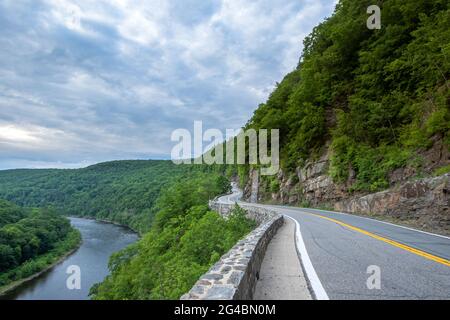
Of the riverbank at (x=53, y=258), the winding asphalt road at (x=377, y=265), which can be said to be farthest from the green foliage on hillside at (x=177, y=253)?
the riverbank at (x=53, y=258)

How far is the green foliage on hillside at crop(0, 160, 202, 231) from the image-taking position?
393 ft

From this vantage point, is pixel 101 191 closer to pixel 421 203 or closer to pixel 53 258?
pixel 53 258

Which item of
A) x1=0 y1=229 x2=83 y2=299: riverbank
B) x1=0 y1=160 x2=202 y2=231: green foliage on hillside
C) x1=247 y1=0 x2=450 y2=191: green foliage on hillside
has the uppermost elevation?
x1=247 y1=0 x2=450 y2=191: green foliage on hillside

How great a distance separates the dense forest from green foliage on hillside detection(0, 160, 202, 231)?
78.6ft

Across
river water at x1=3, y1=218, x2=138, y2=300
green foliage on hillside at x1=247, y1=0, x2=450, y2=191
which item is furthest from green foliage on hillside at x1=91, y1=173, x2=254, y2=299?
river water at x1=3, y1=218, x2=138, y2=300

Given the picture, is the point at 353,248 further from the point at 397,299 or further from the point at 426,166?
the point at 426,166

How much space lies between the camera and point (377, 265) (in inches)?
209

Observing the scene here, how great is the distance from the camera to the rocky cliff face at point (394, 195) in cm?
1074

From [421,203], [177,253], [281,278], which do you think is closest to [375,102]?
[421,203]

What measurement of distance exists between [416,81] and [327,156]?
8826 millimetres

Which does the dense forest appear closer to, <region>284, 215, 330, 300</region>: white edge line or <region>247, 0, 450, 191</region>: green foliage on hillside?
<region>247, 0, 450, 191</region>: green foliage on hillside

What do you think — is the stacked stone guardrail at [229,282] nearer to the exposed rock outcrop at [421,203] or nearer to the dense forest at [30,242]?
the exposed rock outcrop at [421,203]

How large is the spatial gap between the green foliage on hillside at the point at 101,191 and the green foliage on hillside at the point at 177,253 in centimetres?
6061

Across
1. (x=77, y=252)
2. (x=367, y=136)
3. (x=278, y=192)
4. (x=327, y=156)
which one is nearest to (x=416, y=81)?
(x=367, y=136)
